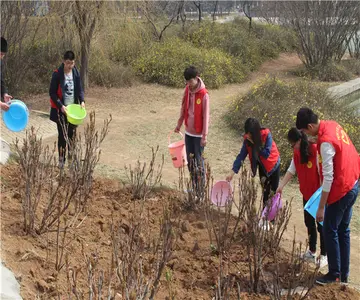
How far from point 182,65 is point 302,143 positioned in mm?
11395

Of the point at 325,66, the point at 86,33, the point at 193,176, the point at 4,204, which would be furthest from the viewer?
the point at 325,66

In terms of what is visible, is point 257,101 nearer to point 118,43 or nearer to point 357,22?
point 118,43

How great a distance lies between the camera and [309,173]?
423cm

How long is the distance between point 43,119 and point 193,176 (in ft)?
18.2

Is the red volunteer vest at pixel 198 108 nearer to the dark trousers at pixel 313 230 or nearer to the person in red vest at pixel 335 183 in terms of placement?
the dark trousers at pixel 313 230

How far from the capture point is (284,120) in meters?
8.72

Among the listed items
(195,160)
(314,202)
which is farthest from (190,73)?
(314,202)

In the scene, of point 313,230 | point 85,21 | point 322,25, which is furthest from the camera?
point 322,25

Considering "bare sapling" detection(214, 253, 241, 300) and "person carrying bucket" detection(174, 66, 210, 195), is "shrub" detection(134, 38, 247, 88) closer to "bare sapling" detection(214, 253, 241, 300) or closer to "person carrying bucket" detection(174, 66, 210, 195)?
"person carrying bucket" detection(174, 66, 210, 195)

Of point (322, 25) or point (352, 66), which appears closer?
point (322, 25)

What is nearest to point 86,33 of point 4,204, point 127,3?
point 127,3

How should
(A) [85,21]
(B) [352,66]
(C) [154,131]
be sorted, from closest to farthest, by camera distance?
1. (C) [154,131]
2. (A) [85,21]
3. (B) [352,66]

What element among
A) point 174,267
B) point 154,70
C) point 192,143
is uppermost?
point 192,143

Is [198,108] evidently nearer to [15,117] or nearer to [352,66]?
[15,117]
